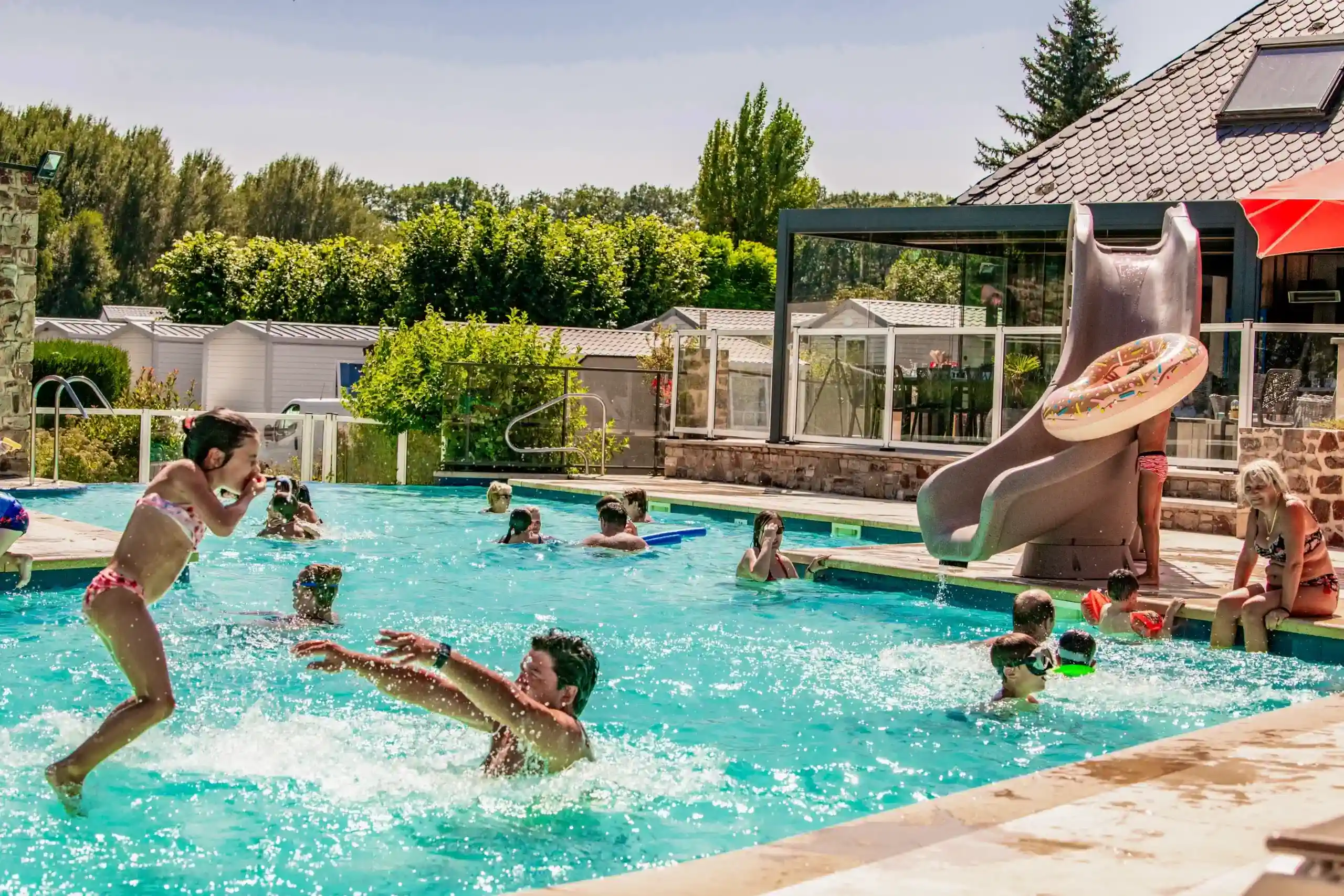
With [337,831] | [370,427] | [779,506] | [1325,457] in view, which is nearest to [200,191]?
[370,427]

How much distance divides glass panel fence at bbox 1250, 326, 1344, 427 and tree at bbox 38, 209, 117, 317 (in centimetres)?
5957

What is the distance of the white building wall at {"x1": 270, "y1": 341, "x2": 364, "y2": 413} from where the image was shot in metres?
39.2

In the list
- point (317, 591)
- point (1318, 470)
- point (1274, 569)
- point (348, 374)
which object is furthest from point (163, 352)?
point (1274, 569)

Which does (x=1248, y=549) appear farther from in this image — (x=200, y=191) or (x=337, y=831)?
(x=200, y=191)

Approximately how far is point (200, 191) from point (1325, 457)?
234 ft

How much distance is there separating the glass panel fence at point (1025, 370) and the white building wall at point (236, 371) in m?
25.4

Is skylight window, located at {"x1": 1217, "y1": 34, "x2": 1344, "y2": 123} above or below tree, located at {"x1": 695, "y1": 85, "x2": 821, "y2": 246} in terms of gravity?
below

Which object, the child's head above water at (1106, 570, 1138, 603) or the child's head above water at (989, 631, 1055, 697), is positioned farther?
the child's head above water at (1106, 570, 1138, 603)

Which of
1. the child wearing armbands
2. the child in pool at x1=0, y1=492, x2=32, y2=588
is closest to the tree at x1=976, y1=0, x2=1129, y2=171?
the child wearing armbands

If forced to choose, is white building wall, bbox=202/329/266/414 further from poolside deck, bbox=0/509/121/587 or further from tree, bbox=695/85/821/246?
tree, bbox=695/85/821/246

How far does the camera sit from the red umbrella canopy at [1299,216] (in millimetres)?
9852

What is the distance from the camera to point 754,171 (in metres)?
67.6

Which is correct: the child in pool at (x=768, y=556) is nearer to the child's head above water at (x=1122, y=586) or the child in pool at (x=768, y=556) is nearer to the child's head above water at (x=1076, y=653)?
the child's head above water at (x=1122, y=586)

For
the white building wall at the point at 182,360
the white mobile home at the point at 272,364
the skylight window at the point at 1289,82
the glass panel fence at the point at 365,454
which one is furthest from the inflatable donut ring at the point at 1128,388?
the white building wall at the point at 182,360
